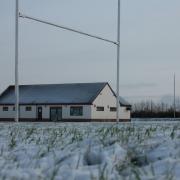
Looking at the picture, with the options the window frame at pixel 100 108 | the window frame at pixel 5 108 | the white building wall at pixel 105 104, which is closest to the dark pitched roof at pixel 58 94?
the window frame at pixel 5 108

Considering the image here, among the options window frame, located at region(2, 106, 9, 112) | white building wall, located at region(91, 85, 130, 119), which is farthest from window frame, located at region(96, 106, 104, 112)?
window frame, located at region(2, 106, 9, 112)

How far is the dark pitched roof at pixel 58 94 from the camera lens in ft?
180

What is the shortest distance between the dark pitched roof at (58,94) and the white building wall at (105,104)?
0.79 meters

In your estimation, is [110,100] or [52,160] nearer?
[52,160]

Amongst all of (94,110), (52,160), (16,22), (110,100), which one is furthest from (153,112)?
(52,160)

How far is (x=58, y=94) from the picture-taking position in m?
56.8

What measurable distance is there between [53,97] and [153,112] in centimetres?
2289

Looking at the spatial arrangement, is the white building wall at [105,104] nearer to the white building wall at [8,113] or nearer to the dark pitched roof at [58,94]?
the dark pitched roof at [58,94]

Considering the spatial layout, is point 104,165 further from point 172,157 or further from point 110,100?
point 110,100

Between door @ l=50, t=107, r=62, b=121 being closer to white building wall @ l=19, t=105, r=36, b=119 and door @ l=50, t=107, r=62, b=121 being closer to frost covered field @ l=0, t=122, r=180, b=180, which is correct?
white building wall @ l=19, t=105, r=36, b=119

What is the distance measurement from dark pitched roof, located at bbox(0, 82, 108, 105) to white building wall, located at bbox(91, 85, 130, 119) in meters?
0.79

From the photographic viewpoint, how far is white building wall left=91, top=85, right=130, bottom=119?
2148 inches

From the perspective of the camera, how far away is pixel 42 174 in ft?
14.0

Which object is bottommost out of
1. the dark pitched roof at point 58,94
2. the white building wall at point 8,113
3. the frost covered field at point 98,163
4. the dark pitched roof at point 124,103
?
the white building wall at point 8,113
